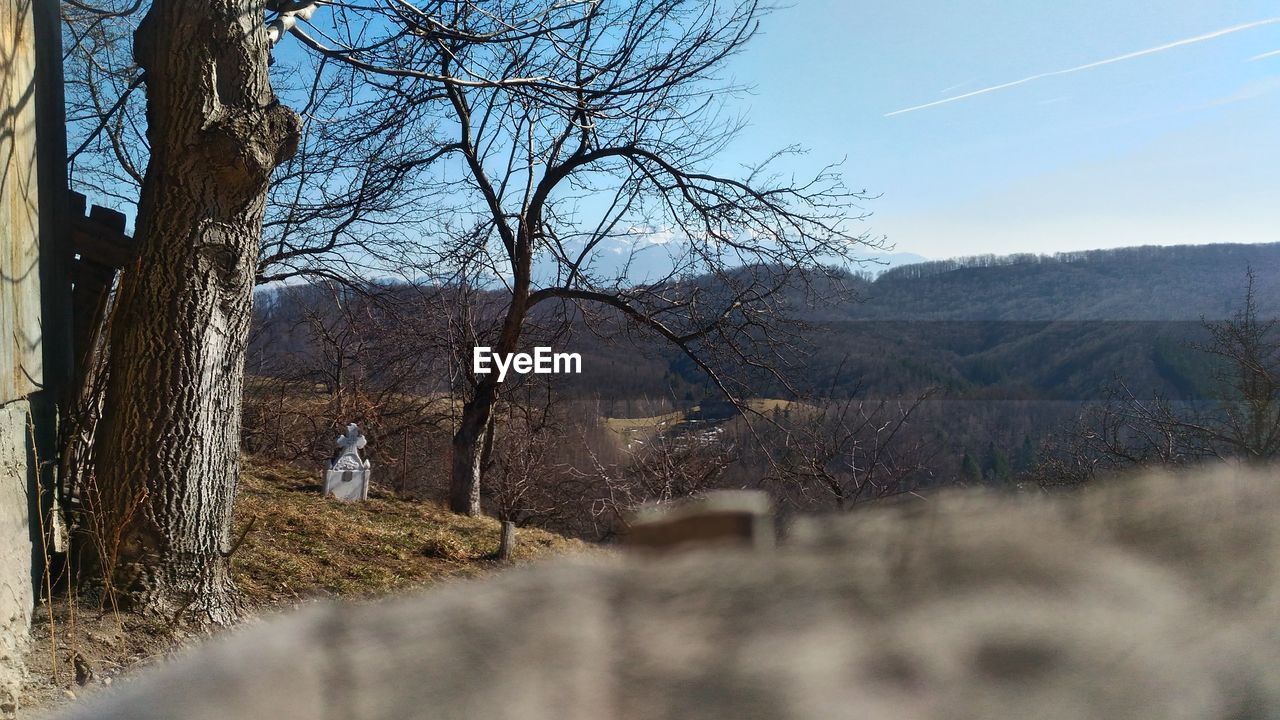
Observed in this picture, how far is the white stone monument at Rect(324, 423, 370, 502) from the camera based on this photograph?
351 inches

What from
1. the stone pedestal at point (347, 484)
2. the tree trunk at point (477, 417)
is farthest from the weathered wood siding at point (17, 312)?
the tree trunk at point (477, 417)

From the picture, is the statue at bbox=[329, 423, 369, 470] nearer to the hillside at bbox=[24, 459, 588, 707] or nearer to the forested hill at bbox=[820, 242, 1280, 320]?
the hillside at bbox=[24, 459, 588, 707]

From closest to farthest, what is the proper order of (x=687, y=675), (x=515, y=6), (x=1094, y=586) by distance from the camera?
(x=687, y=675)
(x=1094, y=586)
(x=515, y=6)

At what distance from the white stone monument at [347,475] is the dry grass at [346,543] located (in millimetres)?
192

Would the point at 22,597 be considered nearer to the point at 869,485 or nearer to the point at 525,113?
the point at 525,113

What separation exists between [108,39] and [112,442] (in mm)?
4464

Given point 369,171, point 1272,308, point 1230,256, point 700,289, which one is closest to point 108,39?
point 369,171

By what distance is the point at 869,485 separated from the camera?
9242mm

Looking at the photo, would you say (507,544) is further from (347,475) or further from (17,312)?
(17,312)

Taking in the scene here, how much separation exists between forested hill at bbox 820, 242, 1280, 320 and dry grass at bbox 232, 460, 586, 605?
5.05 metres

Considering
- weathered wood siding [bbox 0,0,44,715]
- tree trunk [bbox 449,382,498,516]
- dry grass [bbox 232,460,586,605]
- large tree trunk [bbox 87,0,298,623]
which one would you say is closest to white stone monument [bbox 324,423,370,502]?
dry grass [bbox 232,460,586,605]

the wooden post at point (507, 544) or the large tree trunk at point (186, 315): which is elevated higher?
the large tree trunk at point (186, 315)

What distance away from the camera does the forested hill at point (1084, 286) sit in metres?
12.0

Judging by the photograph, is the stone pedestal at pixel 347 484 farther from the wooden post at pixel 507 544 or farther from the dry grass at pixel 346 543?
the wooden post at pixel 507 544
